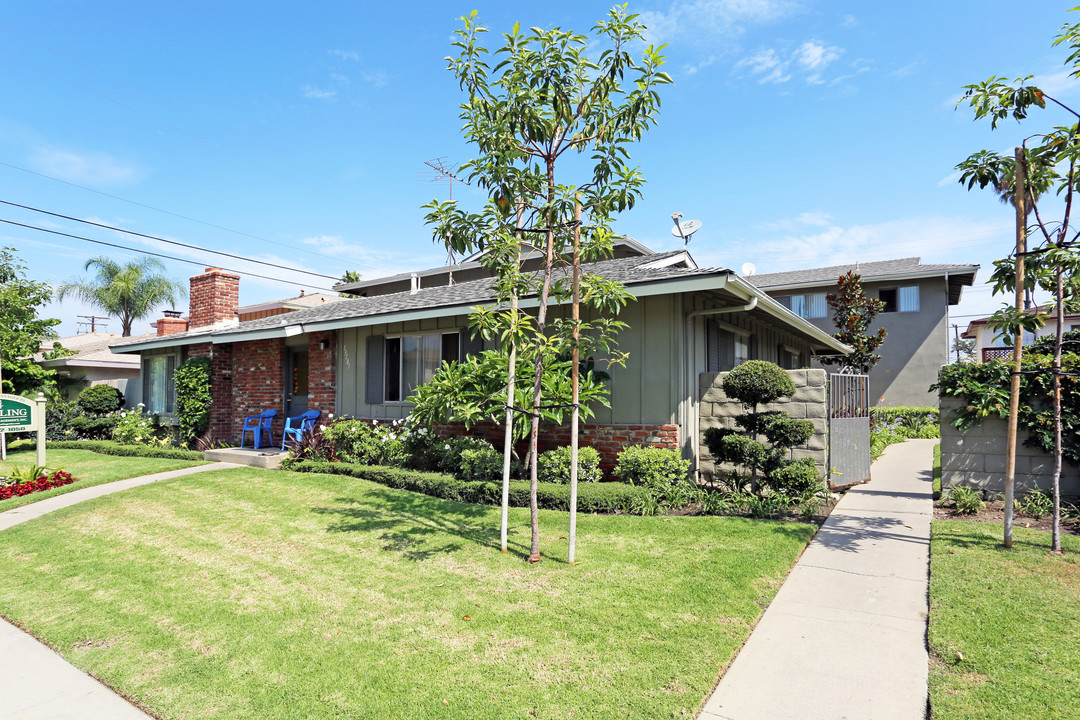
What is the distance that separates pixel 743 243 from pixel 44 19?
831 inches

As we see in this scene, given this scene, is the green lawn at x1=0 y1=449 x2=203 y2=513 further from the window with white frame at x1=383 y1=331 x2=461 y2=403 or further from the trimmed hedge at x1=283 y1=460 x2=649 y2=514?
the trimmed hedge at x1=283 y1=460 x2=649 y2=514

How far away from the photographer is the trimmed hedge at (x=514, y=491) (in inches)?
286

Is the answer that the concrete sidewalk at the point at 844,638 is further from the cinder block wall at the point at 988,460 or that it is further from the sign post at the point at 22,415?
the sign post at the point at 22,415

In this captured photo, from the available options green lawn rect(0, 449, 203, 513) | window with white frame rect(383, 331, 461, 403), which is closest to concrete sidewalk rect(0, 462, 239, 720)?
green lawn rect(0, 449, 203, 513)

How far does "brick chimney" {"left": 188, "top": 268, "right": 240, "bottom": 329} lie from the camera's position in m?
17.0

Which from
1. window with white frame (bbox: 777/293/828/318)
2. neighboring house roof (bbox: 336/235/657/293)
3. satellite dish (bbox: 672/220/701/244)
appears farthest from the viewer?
window with white frame (bbox: 777/293/828/318)

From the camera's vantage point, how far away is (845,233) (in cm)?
2239

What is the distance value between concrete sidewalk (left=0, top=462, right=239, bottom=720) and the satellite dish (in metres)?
12.4

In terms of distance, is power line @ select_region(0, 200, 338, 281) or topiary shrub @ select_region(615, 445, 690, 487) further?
power line @ select_region(0, 200, 338, 281)

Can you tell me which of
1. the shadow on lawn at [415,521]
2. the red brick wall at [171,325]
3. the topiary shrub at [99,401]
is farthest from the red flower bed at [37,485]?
the topiary shrub at [99,401]

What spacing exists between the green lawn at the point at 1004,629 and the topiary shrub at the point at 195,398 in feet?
49.7

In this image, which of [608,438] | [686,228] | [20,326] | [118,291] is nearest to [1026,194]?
[608,438]

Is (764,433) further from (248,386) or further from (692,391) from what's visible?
(248,386)

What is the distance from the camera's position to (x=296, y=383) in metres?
14.3
